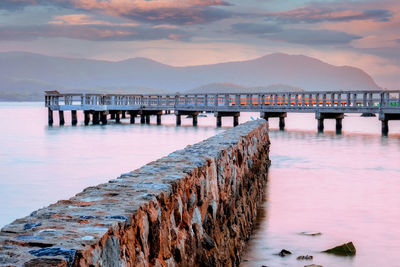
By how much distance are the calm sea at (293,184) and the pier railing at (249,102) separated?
444 centimetres

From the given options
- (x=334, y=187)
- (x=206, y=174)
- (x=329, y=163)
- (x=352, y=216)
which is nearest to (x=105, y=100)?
(x=329, y=163)

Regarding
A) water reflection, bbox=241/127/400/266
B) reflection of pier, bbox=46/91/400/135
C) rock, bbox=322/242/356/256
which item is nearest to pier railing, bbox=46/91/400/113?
reflection of pier, bbox=46/91/400/135

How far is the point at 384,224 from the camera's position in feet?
31.4

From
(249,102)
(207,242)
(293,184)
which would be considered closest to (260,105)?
(249,102)

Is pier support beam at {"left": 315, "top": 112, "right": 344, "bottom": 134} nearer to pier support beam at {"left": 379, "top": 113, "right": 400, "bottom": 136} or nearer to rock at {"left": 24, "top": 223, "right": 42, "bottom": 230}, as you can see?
pier support beam at {"left": 379, "top": 113, "right": 400, "bottom": 136}

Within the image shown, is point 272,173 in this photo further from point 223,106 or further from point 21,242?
point 223,106

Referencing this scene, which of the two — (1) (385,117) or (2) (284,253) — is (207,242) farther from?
(1) (385,117)

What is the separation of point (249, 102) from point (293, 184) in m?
26.5

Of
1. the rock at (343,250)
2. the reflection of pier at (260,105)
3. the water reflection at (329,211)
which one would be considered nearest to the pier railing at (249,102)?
the reflection of pier at (260,105)

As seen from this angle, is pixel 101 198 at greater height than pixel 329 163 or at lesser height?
greater

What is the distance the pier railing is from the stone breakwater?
28828 millimetres

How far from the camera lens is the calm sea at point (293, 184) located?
8203mm

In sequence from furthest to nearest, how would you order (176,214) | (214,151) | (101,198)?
1. (214,151)
2. (176,214)
3. (101,198)

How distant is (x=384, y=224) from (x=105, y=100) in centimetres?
4074
